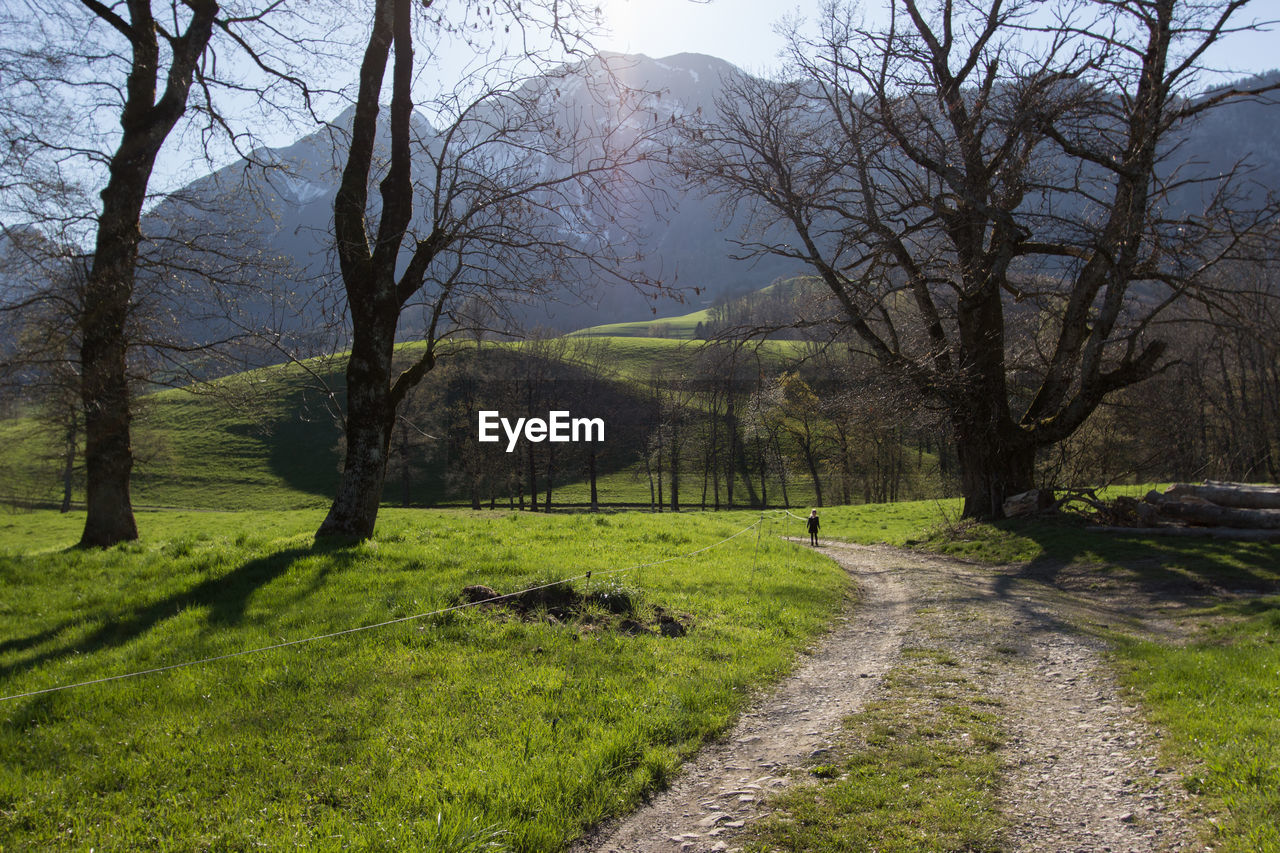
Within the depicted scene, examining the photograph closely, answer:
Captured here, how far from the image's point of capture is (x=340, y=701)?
18.5ft

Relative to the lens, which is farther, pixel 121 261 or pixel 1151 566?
pixel 1151 566

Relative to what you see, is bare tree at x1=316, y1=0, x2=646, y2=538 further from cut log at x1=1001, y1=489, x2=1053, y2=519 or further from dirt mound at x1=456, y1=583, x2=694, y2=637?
cut log at x1=1001, y1=489, x2=1053, y2=519

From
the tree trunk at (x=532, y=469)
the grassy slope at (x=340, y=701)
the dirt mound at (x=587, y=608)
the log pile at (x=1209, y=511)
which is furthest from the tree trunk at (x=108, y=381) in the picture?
the tree trunk at (x=532, y=469)

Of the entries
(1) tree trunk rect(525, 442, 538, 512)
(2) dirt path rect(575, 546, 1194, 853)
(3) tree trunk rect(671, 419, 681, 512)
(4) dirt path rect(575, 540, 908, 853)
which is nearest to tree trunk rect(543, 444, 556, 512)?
(1) tree trunk rect(525, 442, 538, 512)

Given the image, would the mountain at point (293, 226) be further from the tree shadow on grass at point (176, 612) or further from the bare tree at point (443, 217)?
the tree shadow on grass at point (176, 612)

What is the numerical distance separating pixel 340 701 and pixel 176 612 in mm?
3977

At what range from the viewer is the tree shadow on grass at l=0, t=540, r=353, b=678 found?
7078 mm

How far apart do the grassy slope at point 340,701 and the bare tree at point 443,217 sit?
327cm

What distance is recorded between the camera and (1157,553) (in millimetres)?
14492

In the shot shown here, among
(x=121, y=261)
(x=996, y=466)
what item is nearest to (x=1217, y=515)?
(x=996, y=466)

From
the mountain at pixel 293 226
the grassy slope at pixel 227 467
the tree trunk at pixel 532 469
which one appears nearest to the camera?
the mountain at pixel 293 226

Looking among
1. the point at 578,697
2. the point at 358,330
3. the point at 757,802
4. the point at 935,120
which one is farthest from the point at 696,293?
the point at 935,120

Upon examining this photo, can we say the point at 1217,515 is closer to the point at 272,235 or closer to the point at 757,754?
the point at 757,754

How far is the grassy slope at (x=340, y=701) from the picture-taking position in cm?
409
